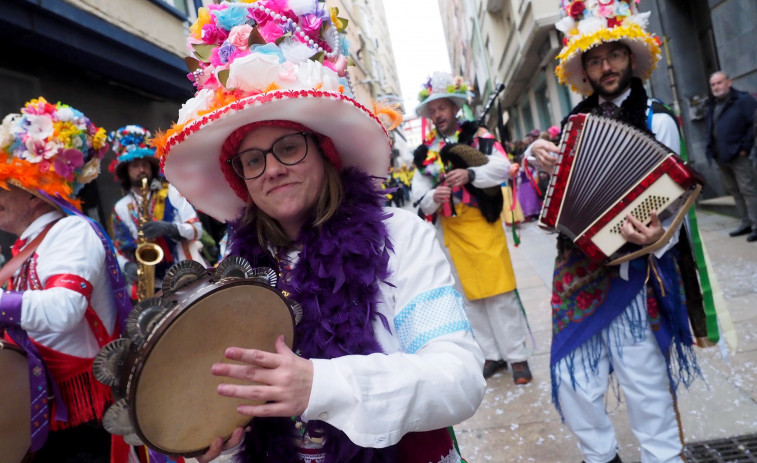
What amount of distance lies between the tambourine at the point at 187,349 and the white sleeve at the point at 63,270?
3.77ft

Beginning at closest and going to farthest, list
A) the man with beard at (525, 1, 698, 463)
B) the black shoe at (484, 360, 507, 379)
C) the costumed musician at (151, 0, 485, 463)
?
the costumed musician at (151, 0, 485, 463) < the man with beard at (525, 1, 698, 463) < the black shoe at (484, 360, 507, 379)

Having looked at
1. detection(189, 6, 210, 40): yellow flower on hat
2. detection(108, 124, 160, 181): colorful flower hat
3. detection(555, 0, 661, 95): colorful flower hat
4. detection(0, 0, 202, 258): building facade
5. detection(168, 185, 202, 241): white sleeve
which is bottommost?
detection(168, 185, 202, 241): white sleeve

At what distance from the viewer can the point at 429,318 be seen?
1.28 metres

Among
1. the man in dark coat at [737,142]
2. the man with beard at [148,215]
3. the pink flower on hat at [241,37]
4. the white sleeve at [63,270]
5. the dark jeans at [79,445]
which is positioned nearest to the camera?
the pink flower on hat at [241,37]

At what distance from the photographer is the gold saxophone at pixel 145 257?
4109 millimetres

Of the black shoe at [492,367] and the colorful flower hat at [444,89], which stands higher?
the colorful flower hat at [444,89]

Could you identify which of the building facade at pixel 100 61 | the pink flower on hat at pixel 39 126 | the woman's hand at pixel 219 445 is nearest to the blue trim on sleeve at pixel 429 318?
the woman's hand at pixel 219 445

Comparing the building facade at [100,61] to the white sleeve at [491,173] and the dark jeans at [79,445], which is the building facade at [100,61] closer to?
the white sleeve at [491,173]

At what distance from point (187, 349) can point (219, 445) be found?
312mm

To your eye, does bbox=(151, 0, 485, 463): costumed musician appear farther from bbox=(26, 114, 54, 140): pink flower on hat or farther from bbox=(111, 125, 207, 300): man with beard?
bbox=(111, 125, 207, 300): man with beard

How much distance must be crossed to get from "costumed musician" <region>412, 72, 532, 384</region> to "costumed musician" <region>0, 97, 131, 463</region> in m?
2.25

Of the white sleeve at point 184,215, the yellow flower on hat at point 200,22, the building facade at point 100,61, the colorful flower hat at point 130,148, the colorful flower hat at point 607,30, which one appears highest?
the building facade at point 100,61

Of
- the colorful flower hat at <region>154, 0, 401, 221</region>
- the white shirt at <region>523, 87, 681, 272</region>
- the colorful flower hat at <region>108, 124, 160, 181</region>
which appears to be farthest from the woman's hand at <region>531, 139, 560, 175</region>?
the colorful flower hat at <region>108, 124, 160, 181</region>

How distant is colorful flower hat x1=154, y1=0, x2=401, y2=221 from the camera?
1.40 meters
